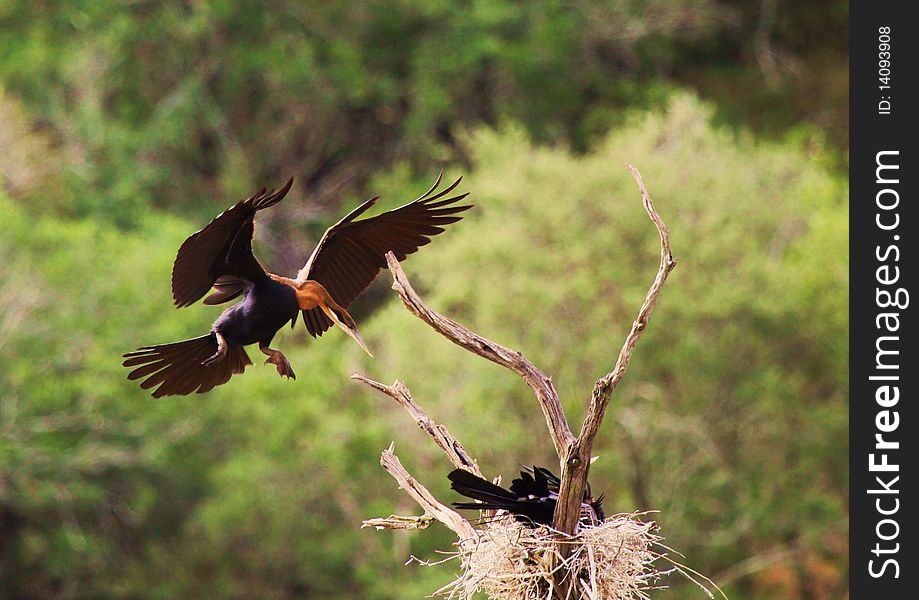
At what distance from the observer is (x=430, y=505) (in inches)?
210

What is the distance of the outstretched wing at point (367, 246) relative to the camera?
5.13m

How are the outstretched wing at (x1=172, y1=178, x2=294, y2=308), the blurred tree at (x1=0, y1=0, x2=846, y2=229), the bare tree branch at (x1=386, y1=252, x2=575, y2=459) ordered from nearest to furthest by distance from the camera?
1. the outstretched wing at (x1=172, y1=178, x2=294, y2=308)
2. the bare tree branch at (x1=386, y1=252, x2=575, y2=459)
3. the blurred tree at (x1=0, y1=0, x2=846, y2=229)

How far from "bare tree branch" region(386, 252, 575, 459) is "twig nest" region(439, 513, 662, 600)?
279mm

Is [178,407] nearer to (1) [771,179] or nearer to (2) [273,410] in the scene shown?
(2) [273,410]

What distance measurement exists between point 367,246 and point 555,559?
1.18 meters

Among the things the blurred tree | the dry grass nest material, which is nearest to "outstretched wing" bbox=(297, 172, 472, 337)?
the dry grass nest material

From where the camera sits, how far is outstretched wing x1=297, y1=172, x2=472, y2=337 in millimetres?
5133

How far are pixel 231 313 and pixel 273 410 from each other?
65.5 ft

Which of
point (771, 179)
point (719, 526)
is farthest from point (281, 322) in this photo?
point (771, 179)

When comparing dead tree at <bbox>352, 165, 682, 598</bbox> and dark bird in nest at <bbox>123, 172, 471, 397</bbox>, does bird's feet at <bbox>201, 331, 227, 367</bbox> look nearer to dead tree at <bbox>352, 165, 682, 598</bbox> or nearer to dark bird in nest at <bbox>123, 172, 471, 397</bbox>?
dark bird in nest at <bbox>123, 172, 471, 397</bbox>

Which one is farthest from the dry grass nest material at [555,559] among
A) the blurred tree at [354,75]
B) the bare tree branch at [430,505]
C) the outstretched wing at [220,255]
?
the blurred tree at [354,75]

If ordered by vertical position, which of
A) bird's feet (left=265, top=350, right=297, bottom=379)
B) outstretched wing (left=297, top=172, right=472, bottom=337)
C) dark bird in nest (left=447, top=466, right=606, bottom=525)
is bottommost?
dark bird in nest (left=447, top=466, right=606, bottom=525)

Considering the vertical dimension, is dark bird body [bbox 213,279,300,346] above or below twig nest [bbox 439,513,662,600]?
above

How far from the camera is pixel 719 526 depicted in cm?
2283
